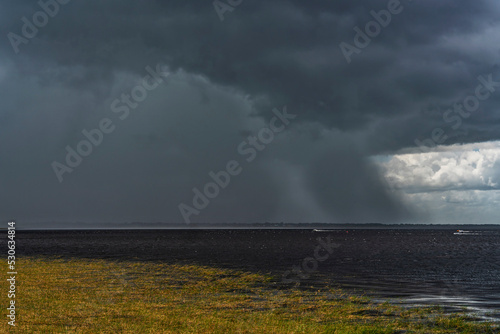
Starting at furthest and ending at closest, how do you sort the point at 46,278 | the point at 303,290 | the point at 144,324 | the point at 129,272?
the point at 129,272 → the point at 46,278 → the point at 303,290 → the point at 144,324

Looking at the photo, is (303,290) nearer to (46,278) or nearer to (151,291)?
(151,291)

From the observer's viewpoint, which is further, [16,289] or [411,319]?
[16,289]

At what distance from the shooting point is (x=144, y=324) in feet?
72.1

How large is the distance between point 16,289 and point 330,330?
22947 mm

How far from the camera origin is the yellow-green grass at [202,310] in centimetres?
2187

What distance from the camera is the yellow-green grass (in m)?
21.9

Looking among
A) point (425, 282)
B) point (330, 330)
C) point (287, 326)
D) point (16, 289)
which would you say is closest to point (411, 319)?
point (330, 330)

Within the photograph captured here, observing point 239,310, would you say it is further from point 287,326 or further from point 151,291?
point 151,291

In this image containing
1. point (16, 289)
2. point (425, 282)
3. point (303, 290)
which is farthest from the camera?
point (425, 282)

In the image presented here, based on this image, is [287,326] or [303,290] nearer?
[287,326]

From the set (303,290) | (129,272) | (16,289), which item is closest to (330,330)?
(303,290)

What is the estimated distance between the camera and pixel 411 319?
25.8m

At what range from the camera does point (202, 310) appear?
26.7 m

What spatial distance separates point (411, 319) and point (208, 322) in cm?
1161
